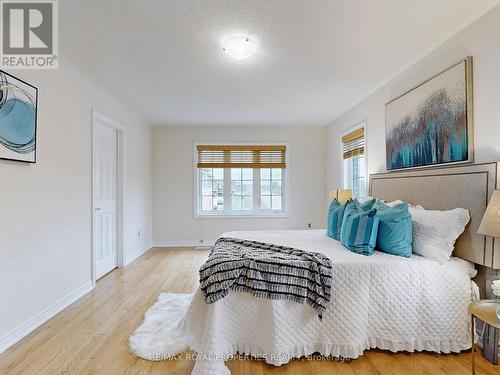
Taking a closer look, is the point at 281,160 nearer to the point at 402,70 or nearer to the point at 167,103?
the point at 167,103

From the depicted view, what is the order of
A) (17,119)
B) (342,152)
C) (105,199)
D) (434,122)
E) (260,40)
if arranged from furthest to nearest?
(342,152), (105,199), (434,122), (260,40), (17,119)

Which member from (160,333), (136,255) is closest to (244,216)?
(136,255)

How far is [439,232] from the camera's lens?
83.1 inches

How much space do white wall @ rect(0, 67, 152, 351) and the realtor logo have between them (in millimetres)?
104

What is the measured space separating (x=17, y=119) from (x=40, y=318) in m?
1.70

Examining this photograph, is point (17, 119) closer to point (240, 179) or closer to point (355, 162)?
point (240, 179)

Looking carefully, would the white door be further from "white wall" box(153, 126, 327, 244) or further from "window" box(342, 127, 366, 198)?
"window" box(342, 127, 366, 198)

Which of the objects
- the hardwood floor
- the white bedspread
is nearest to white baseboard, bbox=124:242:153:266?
the hardwood floor

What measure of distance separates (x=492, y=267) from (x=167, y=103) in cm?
412

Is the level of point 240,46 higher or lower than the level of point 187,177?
higher

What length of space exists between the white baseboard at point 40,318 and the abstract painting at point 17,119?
1.35 metres

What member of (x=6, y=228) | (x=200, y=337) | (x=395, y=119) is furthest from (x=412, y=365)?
(x=6, y=228)

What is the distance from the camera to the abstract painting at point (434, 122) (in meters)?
2.20

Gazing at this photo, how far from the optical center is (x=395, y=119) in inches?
123
